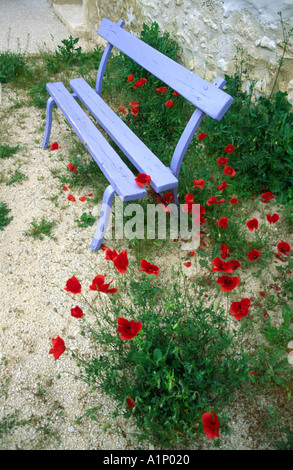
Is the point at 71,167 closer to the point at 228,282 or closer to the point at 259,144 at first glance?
the point at 259,144

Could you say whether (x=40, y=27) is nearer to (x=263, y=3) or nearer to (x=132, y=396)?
(x=263, y=3)

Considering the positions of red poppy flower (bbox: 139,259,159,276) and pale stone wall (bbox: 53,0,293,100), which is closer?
red poppy flower (bbox: 139,259,159,276)

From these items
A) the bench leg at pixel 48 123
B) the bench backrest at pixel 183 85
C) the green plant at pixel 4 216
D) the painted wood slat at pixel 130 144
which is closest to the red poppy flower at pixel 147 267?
the painted wood slat at pixel 130 144

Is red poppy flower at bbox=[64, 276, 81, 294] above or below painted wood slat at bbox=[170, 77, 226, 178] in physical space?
below

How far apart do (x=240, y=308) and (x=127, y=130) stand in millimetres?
1810

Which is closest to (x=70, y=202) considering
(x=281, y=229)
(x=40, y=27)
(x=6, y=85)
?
(x=281, y=229)

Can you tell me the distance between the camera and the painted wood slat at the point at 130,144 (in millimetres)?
2408

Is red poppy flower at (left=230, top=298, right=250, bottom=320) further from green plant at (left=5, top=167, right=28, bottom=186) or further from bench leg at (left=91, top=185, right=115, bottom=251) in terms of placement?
green plant at (left=5, top=167, right=28, bottom=186)

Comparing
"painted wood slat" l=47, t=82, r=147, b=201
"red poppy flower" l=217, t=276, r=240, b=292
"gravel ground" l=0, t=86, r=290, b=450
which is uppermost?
"red poppy flower" l=217, t=276, r=240, b=292

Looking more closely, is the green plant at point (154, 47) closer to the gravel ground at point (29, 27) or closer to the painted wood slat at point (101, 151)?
the painted wood slat at point (101, 151)

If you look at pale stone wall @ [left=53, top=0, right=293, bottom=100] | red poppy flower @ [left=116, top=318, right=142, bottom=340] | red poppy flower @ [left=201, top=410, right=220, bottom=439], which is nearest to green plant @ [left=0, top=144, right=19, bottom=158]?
pale stone wall @ [left=53, top=0, right=293, bottom=100]

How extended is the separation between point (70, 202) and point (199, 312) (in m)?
Result: 1.67

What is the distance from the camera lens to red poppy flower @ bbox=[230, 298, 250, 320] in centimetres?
162

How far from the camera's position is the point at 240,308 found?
1.65 m
